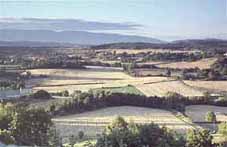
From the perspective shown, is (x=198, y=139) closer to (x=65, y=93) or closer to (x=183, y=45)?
(x=65, y=93)

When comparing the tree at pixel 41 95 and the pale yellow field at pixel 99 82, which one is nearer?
the tree at pixel 41 95

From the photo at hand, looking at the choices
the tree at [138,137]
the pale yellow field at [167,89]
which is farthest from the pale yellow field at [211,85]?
the tree at [138,137]

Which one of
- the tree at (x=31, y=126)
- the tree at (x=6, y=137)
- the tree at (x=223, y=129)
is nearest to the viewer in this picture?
the tree at (x=6, y=137)

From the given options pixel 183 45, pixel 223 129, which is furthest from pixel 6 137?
pixel 183 45

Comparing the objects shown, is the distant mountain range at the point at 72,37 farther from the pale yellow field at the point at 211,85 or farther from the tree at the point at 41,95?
the tree at the point at 41,95

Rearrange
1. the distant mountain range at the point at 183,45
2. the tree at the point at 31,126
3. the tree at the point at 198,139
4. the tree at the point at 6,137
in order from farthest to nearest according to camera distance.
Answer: the distant mountain range at the point at 183,45, the tree at the point at 198,139, the tree at the point at 31,126, the tree at the point at 6,137

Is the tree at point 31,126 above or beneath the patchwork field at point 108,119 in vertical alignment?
above

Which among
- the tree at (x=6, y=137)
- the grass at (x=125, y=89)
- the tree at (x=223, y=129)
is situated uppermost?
the grass at (x=125, y=89)
